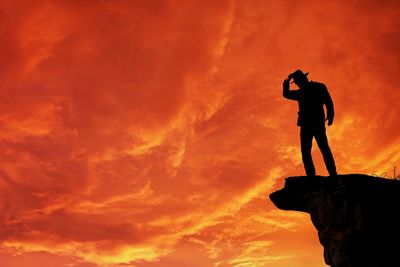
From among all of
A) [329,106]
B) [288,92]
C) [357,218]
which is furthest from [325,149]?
[357,218]

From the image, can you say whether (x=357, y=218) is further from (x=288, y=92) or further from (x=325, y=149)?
(x=288, y=92)

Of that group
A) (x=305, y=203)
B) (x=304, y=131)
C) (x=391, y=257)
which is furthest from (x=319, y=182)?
(x=391, y=257)

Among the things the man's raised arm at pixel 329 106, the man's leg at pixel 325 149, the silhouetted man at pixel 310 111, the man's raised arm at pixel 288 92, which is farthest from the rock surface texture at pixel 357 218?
the man's raised arm at pixel 288 92

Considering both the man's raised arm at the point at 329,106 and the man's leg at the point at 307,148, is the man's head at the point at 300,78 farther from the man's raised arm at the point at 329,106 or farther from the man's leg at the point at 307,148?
the man's leg at the point at 307,148

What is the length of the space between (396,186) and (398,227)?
49.2 inches

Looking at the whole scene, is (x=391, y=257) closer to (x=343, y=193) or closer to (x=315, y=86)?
(x=343, y=193)

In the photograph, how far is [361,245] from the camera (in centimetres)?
1033

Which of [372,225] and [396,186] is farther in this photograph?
[396,186]

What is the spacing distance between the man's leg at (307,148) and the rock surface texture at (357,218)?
75cm

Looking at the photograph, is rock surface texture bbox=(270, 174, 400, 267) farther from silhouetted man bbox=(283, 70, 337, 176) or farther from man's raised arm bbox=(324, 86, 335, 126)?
man's raised arm bbox=(324, 86, 335, 126)

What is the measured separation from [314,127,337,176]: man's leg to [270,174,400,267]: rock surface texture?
43 cm

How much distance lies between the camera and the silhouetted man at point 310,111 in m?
12.7

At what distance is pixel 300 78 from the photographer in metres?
13.0

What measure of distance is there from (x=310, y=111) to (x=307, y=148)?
3.84 ft
